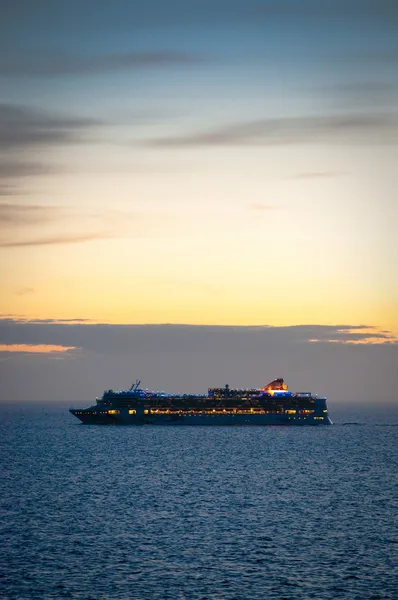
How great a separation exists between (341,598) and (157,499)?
154ft

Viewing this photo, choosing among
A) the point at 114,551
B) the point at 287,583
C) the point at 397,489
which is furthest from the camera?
the point at 397,489

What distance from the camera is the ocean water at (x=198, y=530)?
62625 mm

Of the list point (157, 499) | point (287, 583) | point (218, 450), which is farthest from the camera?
point (218, 450)

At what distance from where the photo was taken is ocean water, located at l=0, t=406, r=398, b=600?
2466 inches

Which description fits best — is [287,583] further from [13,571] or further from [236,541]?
[13,571]

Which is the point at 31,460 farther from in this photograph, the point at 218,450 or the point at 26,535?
the point at 26,535

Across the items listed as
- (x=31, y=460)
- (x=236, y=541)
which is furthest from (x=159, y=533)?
(x=31, y=460)

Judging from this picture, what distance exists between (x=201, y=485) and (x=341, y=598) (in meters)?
59.2

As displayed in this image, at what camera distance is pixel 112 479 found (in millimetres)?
124312

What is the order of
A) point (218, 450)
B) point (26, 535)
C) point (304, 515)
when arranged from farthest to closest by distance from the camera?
point (218, 450) < point (304, 515) < point (26, 535)

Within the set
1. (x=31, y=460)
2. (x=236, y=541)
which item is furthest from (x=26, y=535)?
(x=31, y=460)

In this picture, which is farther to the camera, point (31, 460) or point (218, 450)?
point (218, 450)

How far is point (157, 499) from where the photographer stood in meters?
104

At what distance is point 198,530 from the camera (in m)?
83.3
